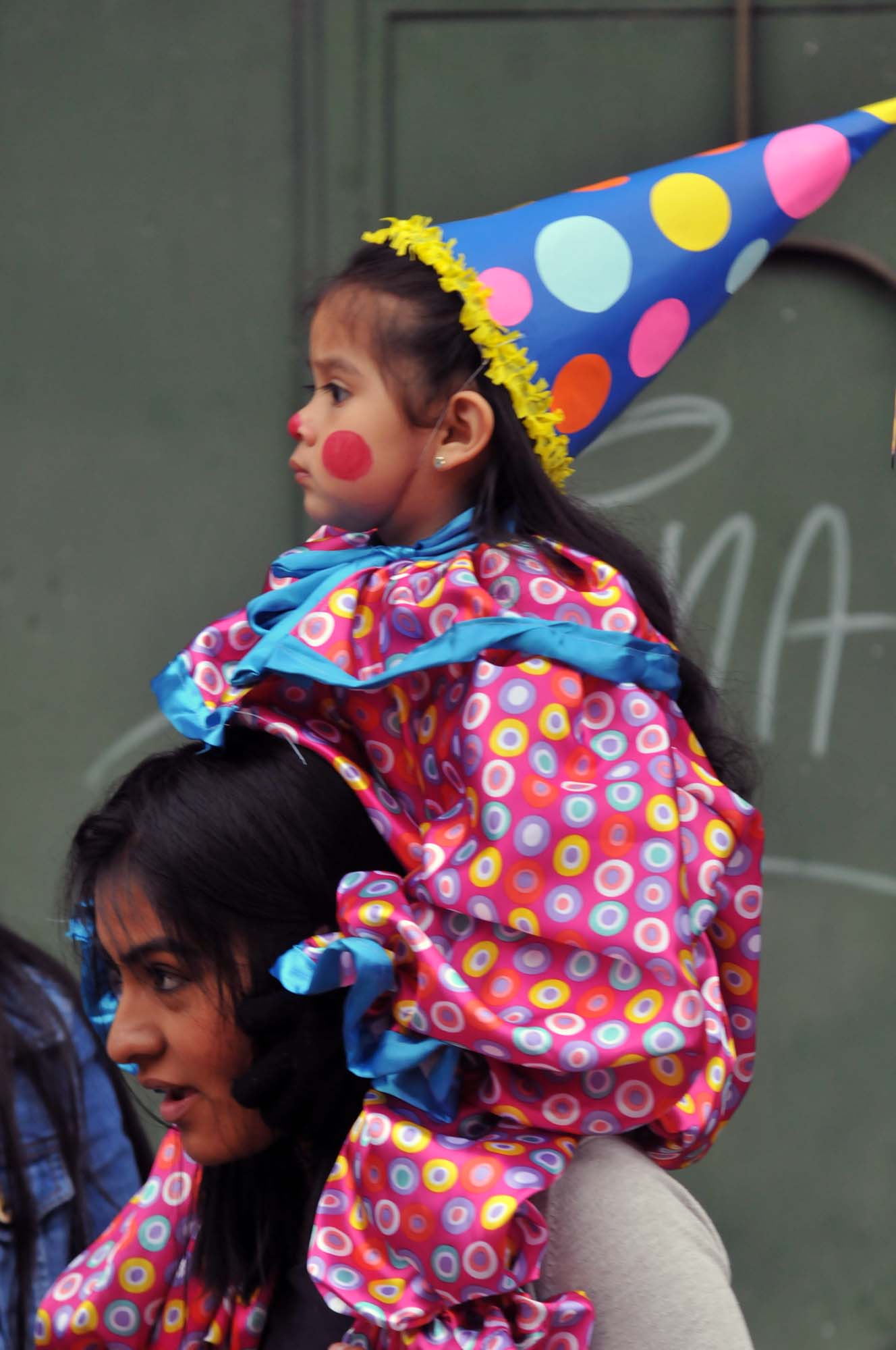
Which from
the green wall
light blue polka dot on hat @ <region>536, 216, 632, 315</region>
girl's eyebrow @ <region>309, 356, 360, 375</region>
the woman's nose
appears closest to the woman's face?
the woman's nose

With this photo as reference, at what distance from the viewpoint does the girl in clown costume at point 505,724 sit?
4.50ft

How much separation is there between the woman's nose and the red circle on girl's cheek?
54cm

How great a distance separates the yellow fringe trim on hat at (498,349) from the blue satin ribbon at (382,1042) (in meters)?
0.54

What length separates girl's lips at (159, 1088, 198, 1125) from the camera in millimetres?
1539

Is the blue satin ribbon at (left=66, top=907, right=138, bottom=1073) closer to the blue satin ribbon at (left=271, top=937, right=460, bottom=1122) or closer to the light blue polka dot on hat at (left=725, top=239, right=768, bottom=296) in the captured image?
the blue satin ribbon at (left=271, top=937, right=460, bottom=1122)

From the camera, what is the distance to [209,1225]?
1645 millimetres

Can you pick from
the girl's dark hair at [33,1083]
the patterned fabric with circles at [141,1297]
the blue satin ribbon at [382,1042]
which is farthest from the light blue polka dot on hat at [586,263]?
the girl's dark hair at [33,1083]

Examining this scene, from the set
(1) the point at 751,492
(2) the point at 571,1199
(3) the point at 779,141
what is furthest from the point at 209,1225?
(1) the point at 751,492

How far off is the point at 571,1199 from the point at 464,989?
0.68 feet

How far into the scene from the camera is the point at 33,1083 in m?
2.08

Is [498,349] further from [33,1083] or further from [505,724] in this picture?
[33,1083]

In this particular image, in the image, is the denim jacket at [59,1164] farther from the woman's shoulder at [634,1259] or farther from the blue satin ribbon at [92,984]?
the woman's shoulder at [634,1259]

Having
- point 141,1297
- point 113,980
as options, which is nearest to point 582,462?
point 113,980

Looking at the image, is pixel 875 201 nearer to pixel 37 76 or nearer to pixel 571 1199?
pixel 37 76
